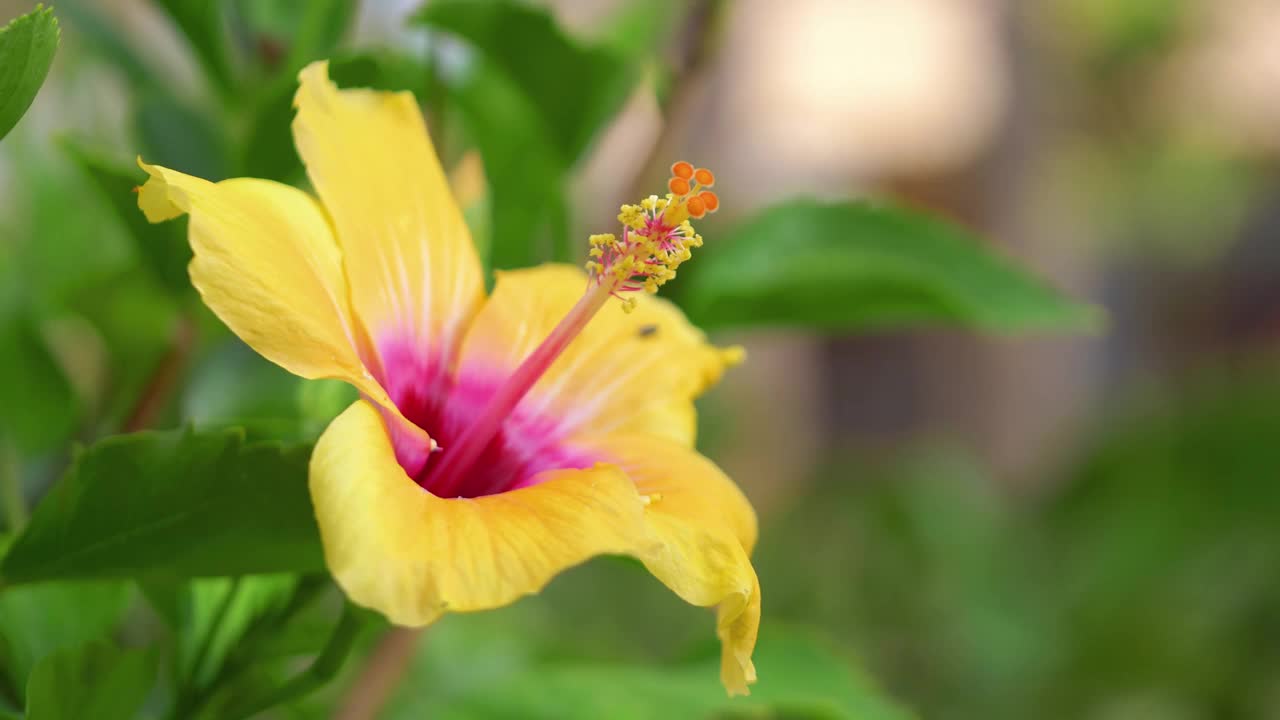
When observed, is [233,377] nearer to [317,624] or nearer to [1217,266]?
[317,624]

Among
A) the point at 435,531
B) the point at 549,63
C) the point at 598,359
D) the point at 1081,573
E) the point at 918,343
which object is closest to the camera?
the point at 435,531

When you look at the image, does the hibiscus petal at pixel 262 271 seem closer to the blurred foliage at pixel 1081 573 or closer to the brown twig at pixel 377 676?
the brown twig at pixel 377 676

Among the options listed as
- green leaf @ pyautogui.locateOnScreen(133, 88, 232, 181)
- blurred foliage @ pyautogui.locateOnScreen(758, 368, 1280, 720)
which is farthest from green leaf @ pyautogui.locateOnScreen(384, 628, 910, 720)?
blurred foliage @ pyautogui.locateOnScreen(758, 368, 1280, 720)

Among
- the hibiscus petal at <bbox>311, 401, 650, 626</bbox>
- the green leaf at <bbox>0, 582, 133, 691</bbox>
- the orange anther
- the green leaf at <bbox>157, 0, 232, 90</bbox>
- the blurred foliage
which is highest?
the orange anther

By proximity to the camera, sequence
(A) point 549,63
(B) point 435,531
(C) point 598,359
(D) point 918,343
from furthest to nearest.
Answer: (D) point 918,343
(A) point 549,63
(C) point 598,359
(B) point 435,531

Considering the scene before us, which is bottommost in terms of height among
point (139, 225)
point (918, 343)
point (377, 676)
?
point (918, 343)

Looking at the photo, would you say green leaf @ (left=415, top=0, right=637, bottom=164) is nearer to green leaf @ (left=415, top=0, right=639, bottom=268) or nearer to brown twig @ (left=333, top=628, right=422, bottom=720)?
green leaf @ (left=415, top=0, right=639, bottom=268)

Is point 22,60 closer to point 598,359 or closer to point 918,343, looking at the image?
point 598,359

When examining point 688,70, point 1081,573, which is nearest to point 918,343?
point 1081,573
